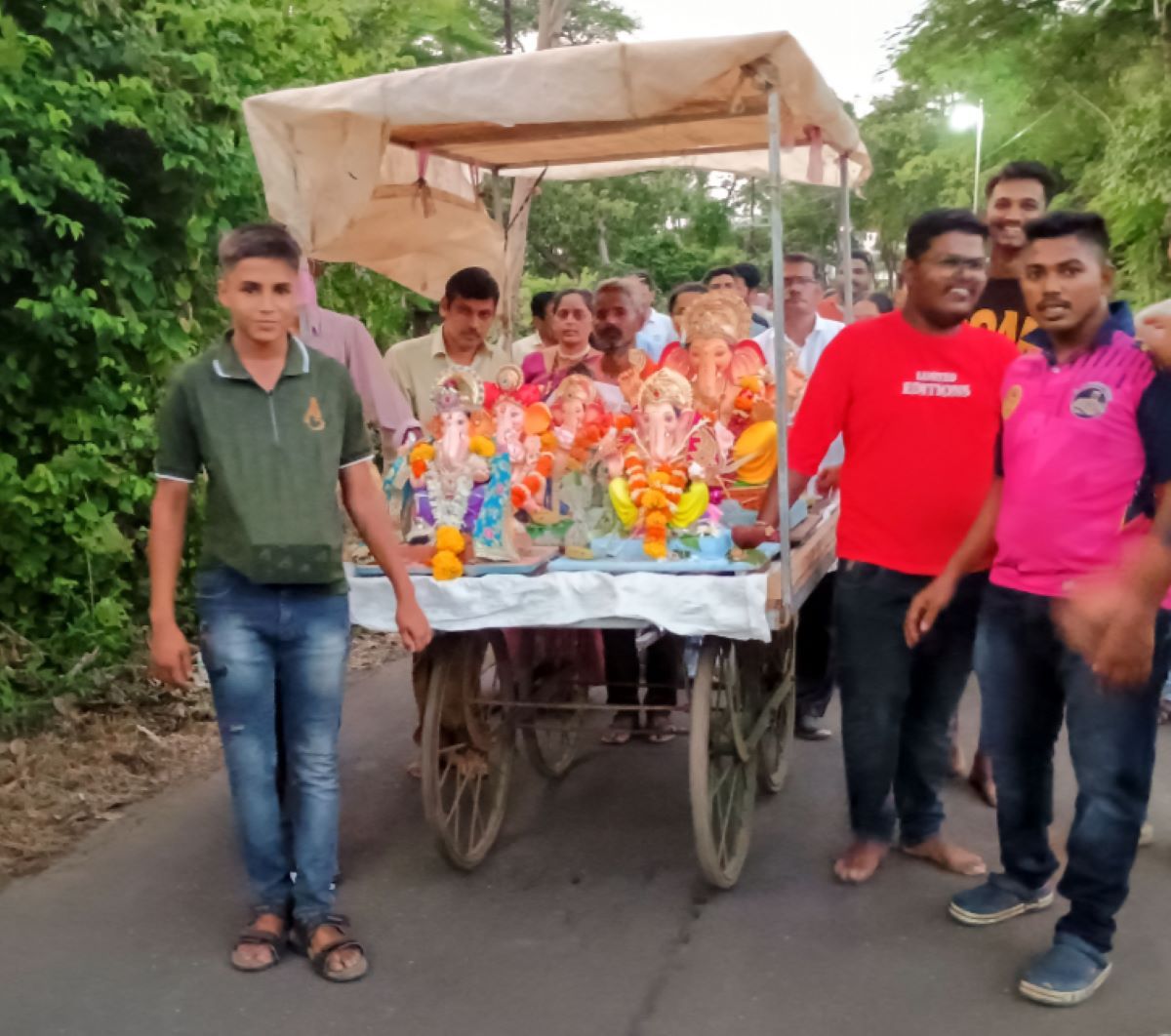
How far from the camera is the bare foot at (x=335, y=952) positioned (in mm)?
3264

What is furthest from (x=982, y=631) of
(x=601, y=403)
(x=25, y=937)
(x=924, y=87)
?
(x=924, y=87)

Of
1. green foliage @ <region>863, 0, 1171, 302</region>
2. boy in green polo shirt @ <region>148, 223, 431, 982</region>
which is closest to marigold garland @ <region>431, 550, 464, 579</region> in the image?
boy in green polo shirt @ <region>148, 223, 431, 982</region>

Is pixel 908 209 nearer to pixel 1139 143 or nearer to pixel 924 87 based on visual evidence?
pixel 924 87

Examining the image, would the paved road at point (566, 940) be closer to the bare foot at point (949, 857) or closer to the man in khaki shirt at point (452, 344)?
the bare foot at point (949, 857)

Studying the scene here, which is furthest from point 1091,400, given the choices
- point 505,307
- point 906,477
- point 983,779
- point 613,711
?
point 505,307

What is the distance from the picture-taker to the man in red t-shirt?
3.50 m

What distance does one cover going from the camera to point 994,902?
3500mm

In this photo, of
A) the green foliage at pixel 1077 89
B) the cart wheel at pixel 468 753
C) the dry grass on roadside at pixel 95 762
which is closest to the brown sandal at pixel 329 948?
the cart wheel at pixel 468 753

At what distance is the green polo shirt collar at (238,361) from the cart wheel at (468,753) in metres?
1.11

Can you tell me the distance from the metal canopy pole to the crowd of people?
0.32 ft

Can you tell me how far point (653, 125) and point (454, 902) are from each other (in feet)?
9.59

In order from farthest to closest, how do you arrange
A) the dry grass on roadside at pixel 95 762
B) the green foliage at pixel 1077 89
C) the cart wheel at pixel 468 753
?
1. the green foliage at pixel 1077 89
2. the dry grass on roadside at pixel 95 762
3. the cart wheel at pixel 468 753

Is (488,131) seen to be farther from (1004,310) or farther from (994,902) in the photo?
(994,902)

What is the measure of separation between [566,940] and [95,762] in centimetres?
231
